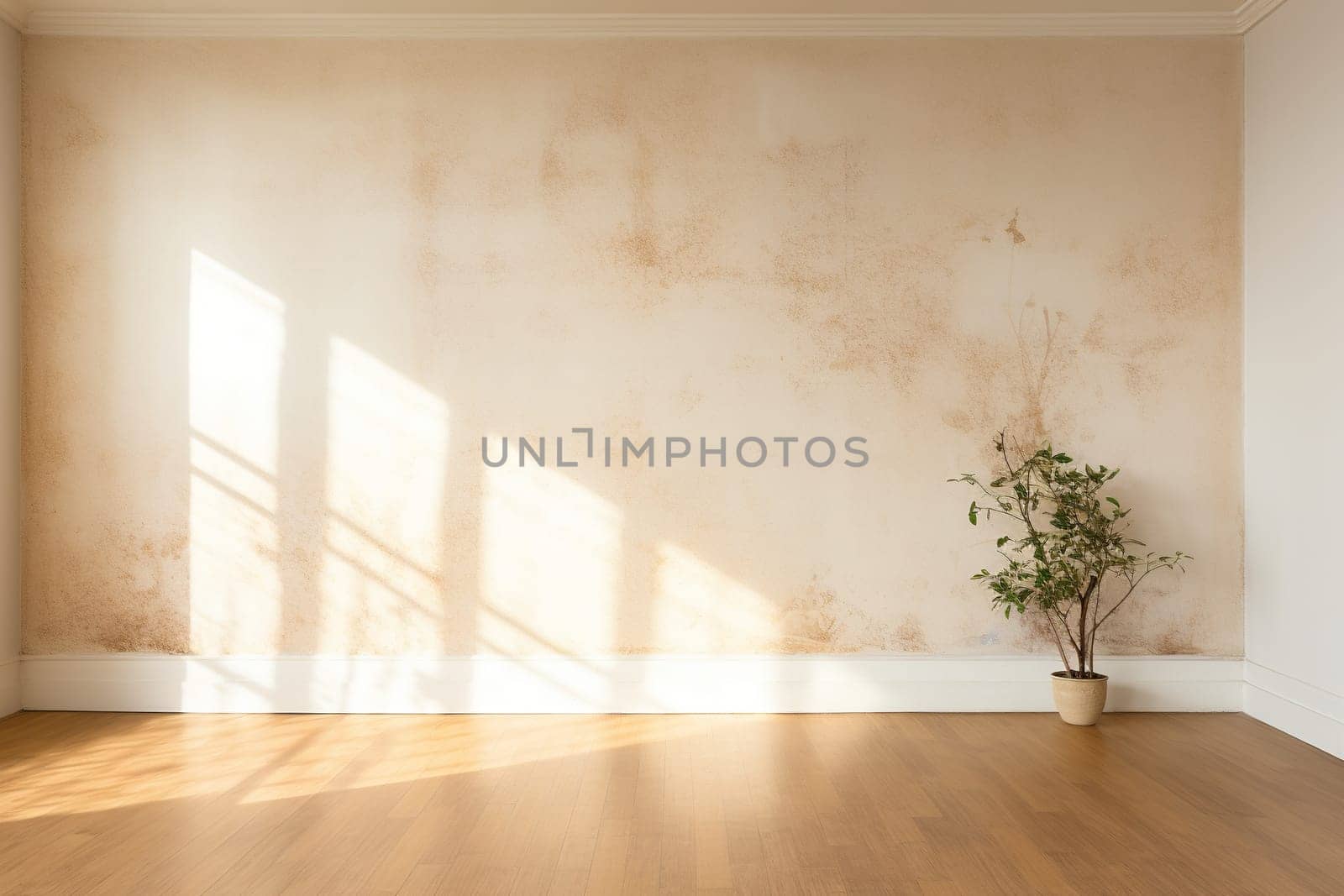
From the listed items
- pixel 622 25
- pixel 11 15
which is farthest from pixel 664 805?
pixel 11 15

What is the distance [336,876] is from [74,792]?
1253 mm

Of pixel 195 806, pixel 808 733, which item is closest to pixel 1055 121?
pixel 808 733

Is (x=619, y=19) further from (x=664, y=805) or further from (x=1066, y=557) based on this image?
(x=664, y=805)

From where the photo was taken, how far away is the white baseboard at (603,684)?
4.01 metres

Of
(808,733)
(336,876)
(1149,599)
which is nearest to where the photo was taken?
(336,876)

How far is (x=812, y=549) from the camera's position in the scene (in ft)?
13.3

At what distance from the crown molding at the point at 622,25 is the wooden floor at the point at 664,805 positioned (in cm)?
297

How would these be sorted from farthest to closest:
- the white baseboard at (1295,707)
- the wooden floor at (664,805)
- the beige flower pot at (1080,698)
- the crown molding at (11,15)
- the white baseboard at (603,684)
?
the white baseboard at (603,684), the crown molding at (11,15), the beige flower pot at (1080,698), the white baseboard at (1295,707), the wooden floor at (664,805)

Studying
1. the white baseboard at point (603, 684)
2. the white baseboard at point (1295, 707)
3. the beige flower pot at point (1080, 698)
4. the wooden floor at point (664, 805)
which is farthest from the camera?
the white baseboard at point (603, 684)

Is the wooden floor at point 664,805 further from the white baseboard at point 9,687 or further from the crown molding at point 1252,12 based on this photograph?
the crown molding at point 1252,12

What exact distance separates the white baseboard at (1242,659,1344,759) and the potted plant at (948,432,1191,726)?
55 cm

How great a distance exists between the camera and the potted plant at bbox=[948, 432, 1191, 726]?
12.3 feet

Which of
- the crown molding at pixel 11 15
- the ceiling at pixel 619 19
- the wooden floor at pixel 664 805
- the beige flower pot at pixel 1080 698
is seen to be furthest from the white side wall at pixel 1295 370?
the crown molding at pixel 11 15

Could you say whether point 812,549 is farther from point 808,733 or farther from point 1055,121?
point 1055,121
